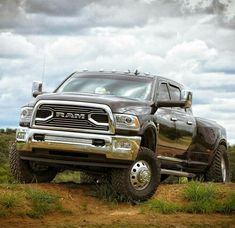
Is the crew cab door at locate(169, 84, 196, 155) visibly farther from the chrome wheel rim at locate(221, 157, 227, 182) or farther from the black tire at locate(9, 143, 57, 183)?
the black tire at locate(9, 143, 57, 183)

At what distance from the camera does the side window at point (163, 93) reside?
13311 mm

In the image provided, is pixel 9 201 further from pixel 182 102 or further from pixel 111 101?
pixel 182 102

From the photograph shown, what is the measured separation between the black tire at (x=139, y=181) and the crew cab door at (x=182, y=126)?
1.67 metres

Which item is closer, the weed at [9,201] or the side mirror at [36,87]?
the weed at [9,201]

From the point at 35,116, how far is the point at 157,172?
215cm

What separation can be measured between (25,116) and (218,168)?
16.5 feet

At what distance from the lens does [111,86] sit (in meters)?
13.0

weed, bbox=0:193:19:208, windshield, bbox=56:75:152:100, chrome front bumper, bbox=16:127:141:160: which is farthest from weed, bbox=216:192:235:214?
weed, bbox=0:193:19:208

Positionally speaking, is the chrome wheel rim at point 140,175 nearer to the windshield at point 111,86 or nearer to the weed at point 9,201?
the windshield at point 111,86

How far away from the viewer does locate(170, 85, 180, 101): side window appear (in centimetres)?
1412

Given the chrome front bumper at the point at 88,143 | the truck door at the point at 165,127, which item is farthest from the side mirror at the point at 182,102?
the chrome front bumper at the point at 88,143

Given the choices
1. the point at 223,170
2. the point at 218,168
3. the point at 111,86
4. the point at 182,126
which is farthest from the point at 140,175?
the point at 223,170

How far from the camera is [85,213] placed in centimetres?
1126

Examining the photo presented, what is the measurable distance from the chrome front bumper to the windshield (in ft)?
4.45
